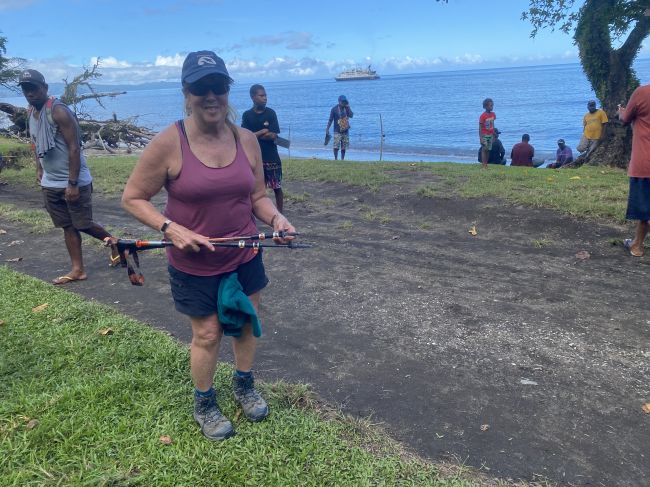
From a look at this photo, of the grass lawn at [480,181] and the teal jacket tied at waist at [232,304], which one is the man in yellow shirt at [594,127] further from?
the teal jacket tied at waist at [232,304]

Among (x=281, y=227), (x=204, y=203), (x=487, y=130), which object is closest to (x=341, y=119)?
(x=487, y=130)

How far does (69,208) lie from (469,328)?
4122 millimetres

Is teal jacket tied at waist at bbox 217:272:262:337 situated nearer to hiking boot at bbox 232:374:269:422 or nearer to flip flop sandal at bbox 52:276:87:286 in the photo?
hiking boot at bbox 232:374:269:422

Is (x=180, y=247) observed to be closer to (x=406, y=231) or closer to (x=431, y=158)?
(x=406, y=231)

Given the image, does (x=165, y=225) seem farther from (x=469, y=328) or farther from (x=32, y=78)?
(x=32, y=78)

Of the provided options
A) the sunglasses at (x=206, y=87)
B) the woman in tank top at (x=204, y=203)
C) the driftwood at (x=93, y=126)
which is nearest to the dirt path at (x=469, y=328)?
the woman in tank top at (x=204, y=203)

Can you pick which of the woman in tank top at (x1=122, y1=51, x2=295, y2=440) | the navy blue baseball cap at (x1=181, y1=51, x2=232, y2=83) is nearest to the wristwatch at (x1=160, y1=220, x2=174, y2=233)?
the woman in tank top at (x1=122, y1=51, x2=295, y2=440)

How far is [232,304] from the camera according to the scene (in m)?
2.92

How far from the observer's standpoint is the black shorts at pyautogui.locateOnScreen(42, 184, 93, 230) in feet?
18.3

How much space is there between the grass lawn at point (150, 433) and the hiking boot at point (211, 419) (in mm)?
56

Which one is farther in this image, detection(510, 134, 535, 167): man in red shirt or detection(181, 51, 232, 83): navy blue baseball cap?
detection(510, 134, 535, 167): man in red shirt

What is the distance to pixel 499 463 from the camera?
2875 millimetres

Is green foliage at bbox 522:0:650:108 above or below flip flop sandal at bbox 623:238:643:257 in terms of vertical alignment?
above

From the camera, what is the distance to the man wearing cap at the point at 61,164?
5277 mm
